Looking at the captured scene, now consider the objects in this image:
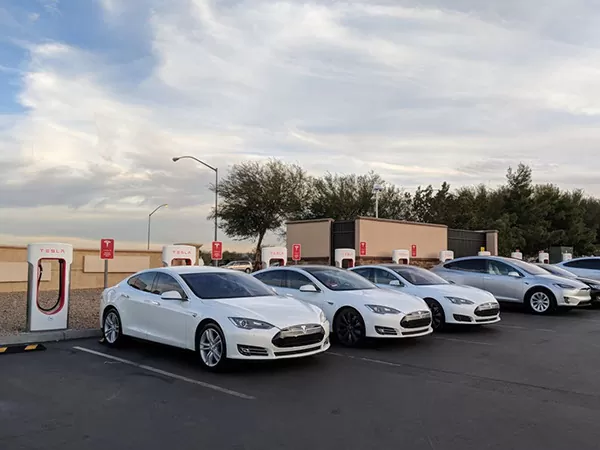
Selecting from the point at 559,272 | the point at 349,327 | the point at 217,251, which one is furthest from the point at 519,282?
the point at 217,251

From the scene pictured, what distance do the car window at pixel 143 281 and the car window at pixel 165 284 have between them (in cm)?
14

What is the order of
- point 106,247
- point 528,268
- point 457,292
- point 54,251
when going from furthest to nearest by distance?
point 528,268 < point 106,247 < point 457,292 < point 54,251

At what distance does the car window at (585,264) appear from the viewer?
747 inches

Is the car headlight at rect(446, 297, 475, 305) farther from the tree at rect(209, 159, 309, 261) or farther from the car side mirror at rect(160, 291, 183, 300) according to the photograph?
the tree at rect(209, 159, 309, 261)

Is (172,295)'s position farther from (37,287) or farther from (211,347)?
(37,287)

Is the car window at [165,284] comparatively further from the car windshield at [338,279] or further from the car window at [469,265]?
the car window at [469,265]

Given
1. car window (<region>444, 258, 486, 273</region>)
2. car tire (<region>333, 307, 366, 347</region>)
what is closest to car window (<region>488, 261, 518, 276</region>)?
car window (<region>444, 258, 486, 273</region>)

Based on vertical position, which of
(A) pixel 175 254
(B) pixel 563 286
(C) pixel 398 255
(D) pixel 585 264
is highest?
(C) pixel 398 255

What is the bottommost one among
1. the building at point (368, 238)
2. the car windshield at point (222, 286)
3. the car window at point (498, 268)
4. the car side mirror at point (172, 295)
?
the car side mirror at point (172, 295)

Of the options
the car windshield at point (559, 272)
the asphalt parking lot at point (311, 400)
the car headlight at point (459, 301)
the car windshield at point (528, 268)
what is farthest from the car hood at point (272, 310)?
the car windshield at point (559, 272)

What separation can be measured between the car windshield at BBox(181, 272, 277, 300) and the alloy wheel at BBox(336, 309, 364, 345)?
1.54 m

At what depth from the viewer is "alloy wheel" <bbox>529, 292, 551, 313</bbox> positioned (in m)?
14.5

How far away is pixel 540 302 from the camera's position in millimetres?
14594

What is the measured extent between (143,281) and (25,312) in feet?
18.9
